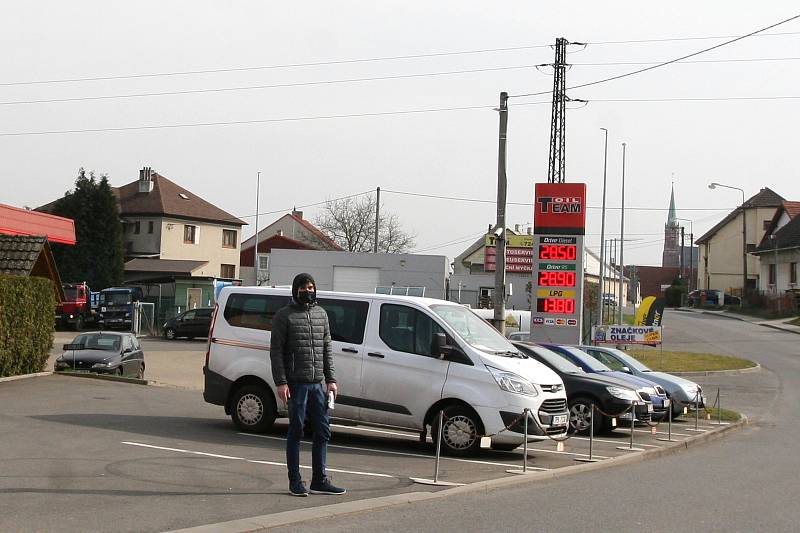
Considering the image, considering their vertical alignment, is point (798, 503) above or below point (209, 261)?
below

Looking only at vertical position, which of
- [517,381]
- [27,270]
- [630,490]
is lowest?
[630,490]

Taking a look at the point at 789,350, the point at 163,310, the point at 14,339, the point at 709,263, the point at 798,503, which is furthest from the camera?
the point at 709,263

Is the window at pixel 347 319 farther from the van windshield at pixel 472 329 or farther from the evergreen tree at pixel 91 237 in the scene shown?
the evergreen tree at pixel 91 237

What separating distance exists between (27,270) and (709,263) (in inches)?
3841

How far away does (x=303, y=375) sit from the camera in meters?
9.22

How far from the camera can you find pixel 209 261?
7144 cm

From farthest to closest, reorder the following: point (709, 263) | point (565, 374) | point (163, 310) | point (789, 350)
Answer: point (709, 263)
point (163, 310)
point (789, 350)
point (565, 374)

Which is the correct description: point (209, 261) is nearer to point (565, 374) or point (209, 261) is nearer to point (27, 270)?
point (27, 270)

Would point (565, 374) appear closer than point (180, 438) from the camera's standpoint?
No

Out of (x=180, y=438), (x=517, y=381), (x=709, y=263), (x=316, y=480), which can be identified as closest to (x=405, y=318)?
(x=517, y=381)

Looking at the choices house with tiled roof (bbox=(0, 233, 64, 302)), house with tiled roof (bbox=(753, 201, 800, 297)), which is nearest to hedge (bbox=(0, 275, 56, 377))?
house with tiled roof (bbox=(0, 233, 64, 302))

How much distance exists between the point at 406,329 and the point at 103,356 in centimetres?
1367

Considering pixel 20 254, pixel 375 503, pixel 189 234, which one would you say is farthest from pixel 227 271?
pixel 375 503

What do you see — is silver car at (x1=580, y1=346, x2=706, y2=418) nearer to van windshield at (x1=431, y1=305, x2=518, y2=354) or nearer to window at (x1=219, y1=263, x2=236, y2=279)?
van windshield at (x1=431, y1=305, x2=518, y2=354)
